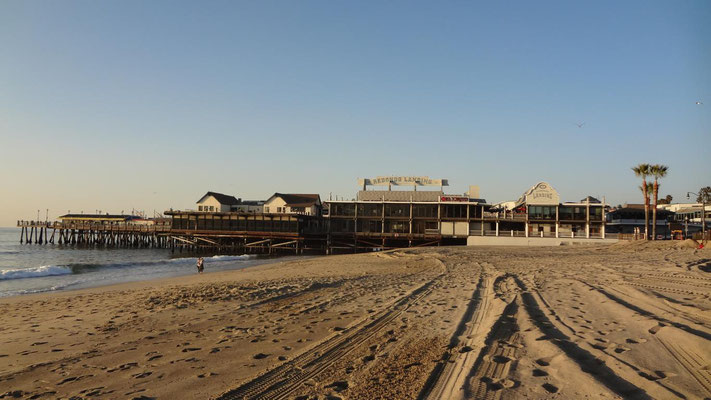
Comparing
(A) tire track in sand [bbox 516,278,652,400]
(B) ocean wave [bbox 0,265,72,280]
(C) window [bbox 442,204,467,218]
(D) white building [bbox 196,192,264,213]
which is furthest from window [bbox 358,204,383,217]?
(A) tire track in sand [bbox 516,278,652,400]

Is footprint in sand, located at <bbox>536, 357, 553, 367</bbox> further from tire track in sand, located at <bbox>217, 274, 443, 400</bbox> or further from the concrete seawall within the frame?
the concrete seawall

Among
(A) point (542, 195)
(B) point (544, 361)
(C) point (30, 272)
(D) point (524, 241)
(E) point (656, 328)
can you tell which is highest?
(A) point (542, 195)

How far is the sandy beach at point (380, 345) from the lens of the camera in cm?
529

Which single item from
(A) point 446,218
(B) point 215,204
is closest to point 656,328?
(A) point 446,218

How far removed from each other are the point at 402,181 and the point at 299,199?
65.0 feet

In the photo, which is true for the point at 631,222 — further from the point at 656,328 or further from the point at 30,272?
the point at 30,272

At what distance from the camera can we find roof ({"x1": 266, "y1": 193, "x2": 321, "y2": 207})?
6731 cm

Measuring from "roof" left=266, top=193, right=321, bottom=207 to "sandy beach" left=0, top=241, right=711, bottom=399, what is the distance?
5387 cm

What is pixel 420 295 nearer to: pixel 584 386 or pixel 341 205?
pixel 584 386

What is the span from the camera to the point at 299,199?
70125 millimetres

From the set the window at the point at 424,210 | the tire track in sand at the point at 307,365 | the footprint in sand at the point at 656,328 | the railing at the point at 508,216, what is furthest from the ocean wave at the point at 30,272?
the railing at the point at 508,216

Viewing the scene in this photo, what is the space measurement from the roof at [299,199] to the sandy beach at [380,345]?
5387 centimetres

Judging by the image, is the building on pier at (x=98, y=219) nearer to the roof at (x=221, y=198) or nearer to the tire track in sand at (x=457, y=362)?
the roof at (x=221, y=198)

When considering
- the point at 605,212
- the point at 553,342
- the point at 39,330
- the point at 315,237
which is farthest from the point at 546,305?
the point at 605,212
